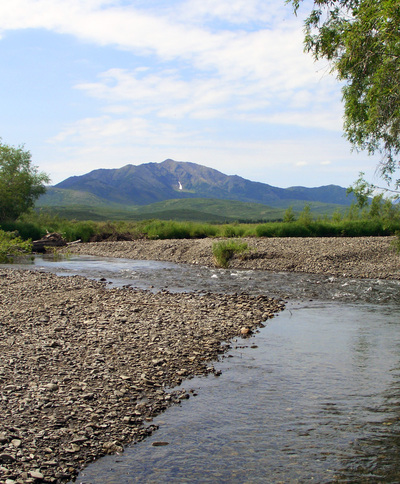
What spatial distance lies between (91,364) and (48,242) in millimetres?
38614

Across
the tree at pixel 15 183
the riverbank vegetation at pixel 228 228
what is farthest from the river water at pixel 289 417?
the tree at pixel 15 183

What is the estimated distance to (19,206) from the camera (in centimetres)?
5509

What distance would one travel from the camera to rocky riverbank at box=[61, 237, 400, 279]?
28.1 m

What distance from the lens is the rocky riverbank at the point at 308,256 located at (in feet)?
92.1

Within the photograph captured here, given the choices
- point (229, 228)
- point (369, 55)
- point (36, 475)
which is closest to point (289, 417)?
point (36, 475)

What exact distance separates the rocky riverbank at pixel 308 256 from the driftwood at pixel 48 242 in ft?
28.5

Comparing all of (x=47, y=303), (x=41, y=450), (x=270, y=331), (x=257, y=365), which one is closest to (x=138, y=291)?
(x=47, y=303)

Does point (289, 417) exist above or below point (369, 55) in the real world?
below

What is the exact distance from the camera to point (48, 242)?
46125mm

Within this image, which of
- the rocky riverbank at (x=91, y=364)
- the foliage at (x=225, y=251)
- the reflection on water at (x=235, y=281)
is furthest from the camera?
the foliage at (x=225, y=251)

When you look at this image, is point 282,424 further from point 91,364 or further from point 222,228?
point 222,228

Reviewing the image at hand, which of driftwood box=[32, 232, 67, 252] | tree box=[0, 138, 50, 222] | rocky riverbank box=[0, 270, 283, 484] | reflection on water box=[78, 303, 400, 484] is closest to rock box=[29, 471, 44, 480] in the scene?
rocky riverbank box=[0, 270, 283, 484]

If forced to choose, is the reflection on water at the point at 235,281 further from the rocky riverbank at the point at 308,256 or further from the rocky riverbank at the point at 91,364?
the rocky riverbank at the point at 91,364

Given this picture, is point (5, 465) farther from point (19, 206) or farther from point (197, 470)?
point (19, 206)
